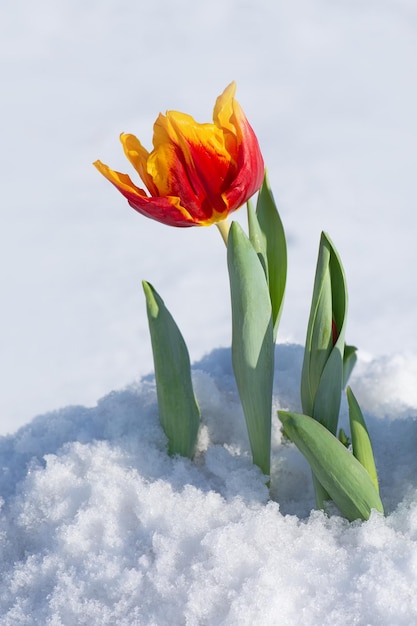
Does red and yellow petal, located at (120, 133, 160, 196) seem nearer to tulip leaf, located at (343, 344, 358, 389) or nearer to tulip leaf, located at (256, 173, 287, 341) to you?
tulip leaf, located at (256, 173, 287, 341)

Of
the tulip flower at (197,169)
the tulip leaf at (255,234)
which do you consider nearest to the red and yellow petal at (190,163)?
the tulip flower at (197,169)

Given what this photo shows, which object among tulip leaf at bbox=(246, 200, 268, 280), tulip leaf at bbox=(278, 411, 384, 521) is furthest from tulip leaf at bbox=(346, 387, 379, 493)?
tulip leaf at bbox=(246, 200, 268, 280)

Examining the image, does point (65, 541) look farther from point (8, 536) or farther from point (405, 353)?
point (405, 353)

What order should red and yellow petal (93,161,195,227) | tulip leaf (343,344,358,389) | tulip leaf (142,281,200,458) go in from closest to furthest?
red and yellow petal (93,161,195,227) → tulip leaf (142,281,200,458) → tulip leaf (343,344,358,389)

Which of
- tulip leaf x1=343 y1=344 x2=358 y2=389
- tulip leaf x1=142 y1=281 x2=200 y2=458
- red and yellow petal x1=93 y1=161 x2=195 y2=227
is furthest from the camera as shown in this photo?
tulip leaf x1=343 y1=344 x2=358 y2=389

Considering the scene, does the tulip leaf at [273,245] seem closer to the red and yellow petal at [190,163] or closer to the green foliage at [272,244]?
the green foliage at [272,244]

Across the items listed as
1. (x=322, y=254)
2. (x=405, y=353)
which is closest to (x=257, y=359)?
(x=322, y=254)

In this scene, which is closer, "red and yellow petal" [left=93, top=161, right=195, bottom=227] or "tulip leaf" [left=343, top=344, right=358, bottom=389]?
"red and yellow petal" [left=93, top=161, right=195, bottom=227]
